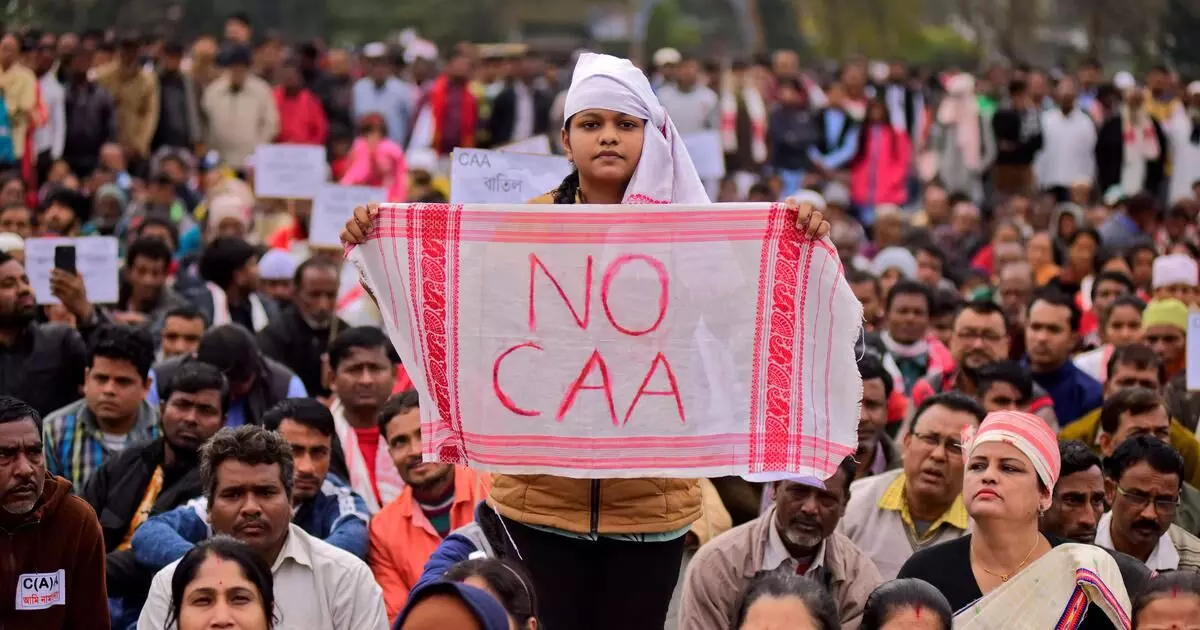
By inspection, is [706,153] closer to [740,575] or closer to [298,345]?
[298,345]

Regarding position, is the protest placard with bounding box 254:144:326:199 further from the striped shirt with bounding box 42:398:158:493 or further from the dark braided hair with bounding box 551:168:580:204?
the dark braided hair with bounding box 551:168:580:204

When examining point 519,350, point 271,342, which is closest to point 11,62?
point 271,342

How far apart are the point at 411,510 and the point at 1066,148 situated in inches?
682

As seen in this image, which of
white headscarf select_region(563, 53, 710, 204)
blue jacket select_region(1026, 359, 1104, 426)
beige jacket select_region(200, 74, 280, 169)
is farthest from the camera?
beige jacket select_region(200, 74, 280, 169)

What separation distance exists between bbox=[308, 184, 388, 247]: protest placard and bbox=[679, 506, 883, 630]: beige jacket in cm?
733

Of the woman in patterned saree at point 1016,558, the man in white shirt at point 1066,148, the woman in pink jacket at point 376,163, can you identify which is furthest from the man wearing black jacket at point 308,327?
the man in white shirt at point 1066,148

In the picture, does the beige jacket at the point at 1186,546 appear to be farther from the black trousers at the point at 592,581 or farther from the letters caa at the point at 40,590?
the letters caa at the point at 40,590

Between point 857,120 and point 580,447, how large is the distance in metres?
19.3

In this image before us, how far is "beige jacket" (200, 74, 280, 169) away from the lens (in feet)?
70.3

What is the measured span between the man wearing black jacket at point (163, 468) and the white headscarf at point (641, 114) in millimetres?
3064

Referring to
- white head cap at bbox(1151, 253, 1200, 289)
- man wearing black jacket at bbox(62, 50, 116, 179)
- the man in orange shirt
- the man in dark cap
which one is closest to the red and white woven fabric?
the man in orange shirt

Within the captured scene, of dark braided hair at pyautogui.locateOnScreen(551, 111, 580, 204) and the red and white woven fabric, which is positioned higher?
dark braided hair at pyautogui.locateOnScreen(551, 111, 580, 204)

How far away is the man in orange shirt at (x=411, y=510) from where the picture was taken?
315 inches

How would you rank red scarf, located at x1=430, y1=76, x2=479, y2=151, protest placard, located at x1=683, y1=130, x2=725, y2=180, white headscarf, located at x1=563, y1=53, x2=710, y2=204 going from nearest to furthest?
white headscarf, located at x1=563, y1=53, x2=710, y2=204
protest placard, located at x1=683, y1=130, x2=725, y2=180
red scarf, located at x1=430, y1=76, x2=479, y2=151
